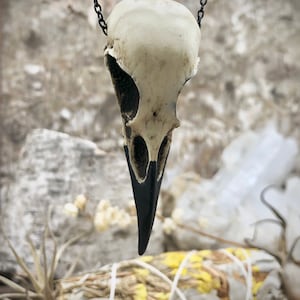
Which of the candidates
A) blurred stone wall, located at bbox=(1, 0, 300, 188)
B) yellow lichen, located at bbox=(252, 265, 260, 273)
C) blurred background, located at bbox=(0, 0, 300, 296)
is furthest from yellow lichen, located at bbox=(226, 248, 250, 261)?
blurred stone wall, located at bbox=(1, 0, 300, 188)

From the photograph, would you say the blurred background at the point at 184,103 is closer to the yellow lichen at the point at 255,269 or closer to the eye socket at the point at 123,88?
the yellow lichen at the point at 255,269

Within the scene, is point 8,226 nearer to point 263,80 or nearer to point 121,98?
point 121,98

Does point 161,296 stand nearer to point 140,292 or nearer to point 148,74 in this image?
point 140,292

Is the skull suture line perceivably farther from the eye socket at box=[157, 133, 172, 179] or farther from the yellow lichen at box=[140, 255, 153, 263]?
the yellow lichen at box=[140, 255, 153, 263]

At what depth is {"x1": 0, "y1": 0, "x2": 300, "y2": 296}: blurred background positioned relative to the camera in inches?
55.7

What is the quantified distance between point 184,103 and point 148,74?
36.3 inches

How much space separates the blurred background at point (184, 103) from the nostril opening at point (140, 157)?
560mm

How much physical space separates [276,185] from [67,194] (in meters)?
0.55

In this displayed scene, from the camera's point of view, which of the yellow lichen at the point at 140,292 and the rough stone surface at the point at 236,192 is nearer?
the yellow lichen at the point at 140,292

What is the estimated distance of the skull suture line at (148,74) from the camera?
0.72 m

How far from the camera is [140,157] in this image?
2.65 ft

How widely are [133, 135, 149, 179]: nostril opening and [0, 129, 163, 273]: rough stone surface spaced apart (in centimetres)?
54

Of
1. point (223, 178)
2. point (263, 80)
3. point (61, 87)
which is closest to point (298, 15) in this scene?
point (263, 80)

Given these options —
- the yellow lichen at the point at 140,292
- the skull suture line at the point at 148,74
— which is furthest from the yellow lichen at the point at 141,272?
the skull suture line at the point at 148,74
